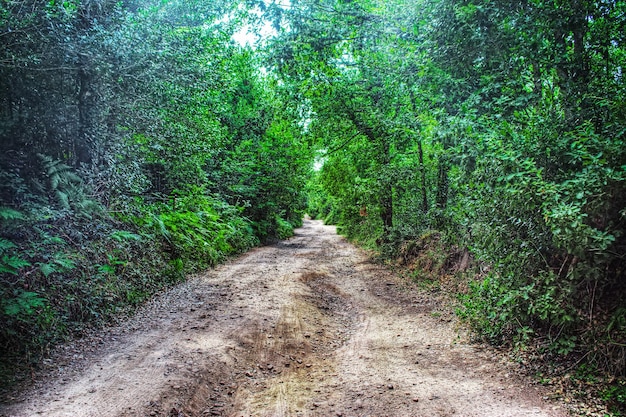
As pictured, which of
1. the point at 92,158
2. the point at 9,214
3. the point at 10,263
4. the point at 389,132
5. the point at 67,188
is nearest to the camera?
the point at 10,263

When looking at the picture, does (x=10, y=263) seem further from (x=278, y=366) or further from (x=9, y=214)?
(x=278, y=366)

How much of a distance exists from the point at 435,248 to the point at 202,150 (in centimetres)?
755

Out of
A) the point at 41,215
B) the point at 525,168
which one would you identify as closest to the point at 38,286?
the point at 41,215

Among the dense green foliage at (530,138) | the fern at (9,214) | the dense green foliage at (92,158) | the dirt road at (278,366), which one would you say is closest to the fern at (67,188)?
the dense green foliage at (92,158)

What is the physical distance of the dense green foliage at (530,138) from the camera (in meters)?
4.45

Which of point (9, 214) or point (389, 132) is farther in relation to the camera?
point (389, 132)

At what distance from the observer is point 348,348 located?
615 cm

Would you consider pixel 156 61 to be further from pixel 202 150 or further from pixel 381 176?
pixel 381 176

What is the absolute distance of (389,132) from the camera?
13117 mm

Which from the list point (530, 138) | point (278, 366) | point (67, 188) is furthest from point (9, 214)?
point (530, 138)

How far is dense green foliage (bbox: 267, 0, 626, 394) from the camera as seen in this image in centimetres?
445

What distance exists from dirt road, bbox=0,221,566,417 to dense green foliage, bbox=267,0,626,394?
1.00 metres

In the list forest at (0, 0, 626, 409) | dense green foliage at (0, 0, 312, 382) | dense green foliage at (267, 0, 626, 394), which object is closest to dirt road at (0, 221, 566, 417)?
forest at (0, 0, 626, 409)

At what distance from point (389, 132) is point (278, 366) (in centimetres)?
964
